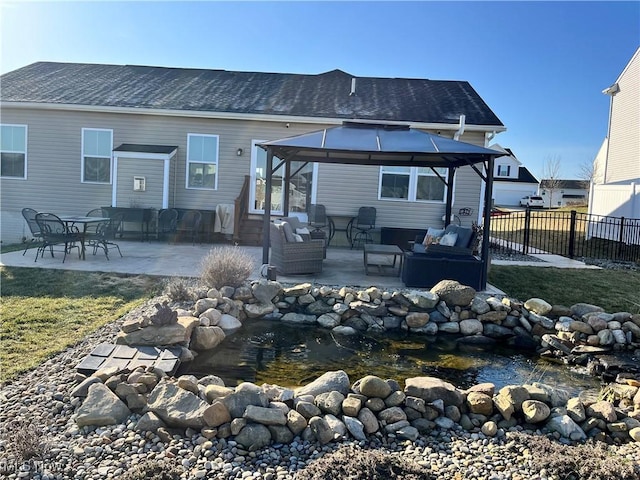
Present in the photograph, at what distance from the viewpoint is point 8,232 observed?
38.9 feet

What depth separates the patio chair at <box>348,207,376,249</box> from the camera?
11523 mm

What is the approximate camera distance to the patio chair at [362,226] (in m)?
11.5

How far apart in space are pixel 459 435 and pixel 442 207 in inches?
360

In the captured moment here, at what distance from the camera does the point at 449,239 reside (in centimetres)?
772

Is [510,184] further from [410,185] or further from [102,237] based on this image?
[102,237]

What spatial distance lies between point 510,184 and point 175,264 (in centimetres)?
3849

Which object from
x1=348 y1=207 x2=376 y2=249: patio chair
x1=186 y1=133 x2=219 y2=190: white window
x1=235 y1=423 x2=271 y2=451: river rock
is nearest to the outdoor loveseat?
x1=235 y1=423 x2=271 y2=451: river rock

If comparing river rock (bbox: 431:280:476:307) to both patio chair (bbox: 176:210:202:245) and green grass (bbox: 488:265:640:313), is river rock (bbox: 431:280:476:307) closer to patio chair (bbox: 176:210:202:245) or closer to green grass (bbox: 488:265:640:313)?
green grass (bbox: 488:265:640:313)

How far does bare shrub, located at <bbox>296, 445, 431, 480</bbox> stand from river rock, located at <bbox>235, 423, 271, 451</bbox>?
1.23 ft

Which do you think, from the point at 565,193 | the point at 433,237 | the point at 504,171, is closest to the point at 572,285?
the point at 433,237

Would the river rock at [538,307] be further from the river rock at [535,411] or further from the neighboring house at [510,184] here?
the neighboring house at [510,184]

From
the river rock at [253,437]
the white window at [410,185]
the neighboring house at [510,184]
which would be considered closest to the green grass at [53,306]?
the river rock at [253,437]

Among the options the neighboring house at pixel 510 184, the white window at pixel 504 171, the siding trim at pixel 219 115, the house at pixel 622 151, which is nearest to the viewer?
the siding trim at pixel 219 115

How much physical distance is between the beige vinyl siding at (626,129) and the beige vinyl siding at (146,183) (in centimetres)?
1445
